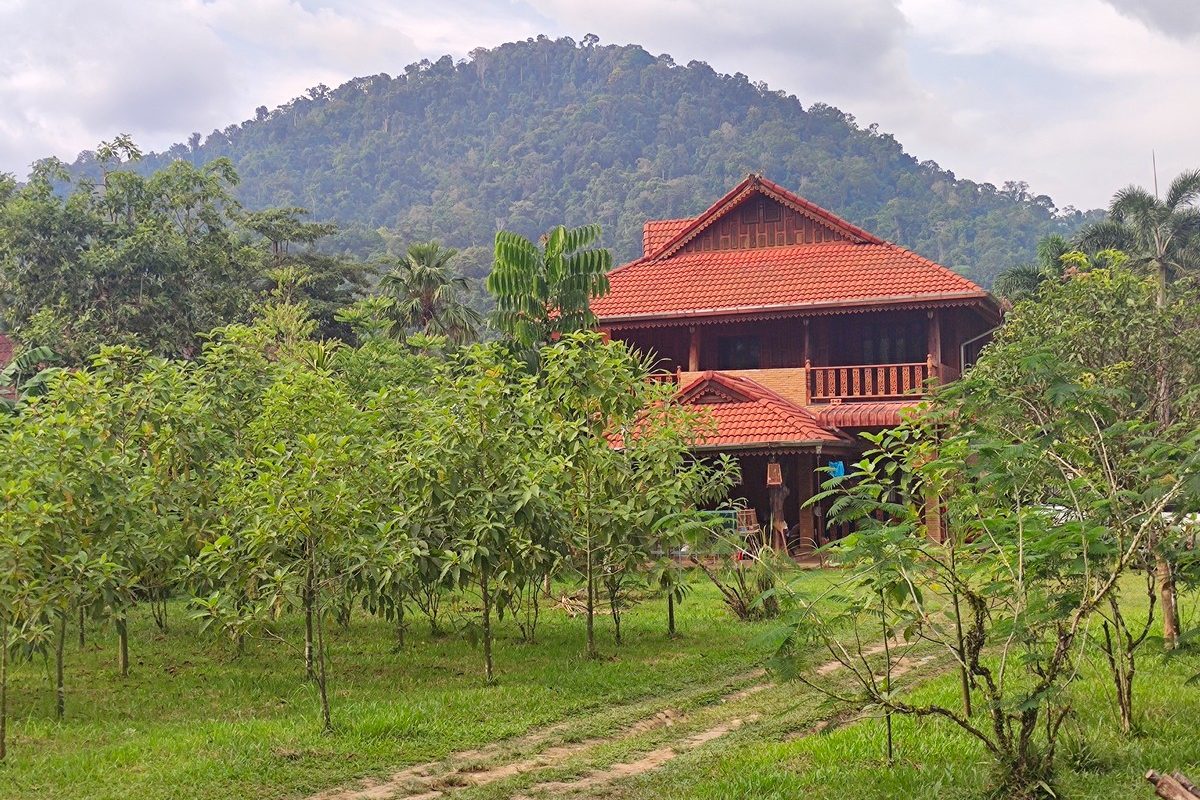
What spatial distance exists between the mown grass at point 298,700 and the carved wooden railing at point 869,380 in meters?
9.60

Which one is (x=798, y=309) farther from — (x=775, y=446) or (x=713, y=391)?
(x=775, y=446)

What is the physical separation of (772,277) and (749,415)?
3.79 metres

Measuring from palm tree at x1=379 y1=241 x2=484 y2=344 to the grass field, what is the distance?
19502 mm

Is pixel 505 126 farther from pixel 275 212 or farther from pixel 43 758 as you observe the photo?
pixel 43 758

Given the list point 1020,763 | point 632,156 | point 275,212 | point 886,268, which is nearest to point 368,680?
point 1020,763

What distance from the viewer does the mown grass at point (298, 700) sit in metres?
7.84

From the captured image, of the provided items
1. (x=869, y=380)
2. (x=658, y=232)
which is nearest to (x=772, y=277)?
(x=869, y=380)

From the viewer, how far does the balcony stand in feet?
75.9

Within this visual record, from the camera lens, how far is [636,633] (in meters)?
13.9

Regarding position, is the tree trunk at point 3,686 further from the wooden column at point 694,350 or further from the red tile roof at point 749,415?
the wooden column at point 694,350

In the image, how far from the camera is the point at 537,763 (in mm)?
8219

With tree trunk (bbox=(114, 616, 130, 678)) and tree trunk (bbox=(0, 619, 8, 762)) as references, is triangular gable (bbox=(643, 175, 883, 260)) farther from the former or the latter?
tree trunk (bbox=(0, 619, 8, 762))

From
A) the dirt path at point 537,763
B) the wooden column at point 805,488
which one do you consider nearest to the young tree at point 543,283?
the wooden column at point 805,488

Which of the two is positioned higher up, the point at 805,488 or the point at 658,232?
the point at 658,232
